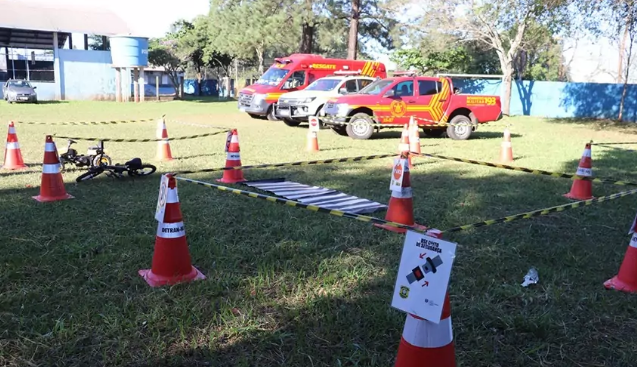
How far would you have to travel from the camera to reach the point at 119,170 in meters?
7.59

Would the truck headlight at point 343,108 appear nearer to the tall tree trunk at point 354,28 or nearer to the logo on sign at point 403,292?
the logo on sign at point 403,292

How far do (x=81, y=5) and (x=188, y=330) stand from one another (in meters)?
45.5

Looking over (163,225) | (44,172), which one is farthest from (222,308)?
(44,172)

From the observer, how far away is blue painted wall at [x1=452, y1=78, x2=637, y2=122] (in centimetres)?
2692

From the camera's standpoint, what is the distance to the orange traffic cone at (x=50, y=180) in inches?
246

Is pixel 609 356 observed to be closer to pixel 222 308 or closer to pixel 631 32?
pixel 222 308

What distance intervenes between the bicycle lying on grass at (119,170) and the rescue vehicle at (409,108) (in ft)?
23.9

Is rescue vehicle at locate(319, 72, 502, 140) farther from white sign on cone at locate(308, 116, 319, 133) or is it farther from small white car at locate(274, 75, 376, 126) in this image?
white sign on cone at locate(308, 116, 319, 133)

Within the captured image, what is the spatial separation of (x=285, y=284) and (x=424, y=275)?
5.98 feet

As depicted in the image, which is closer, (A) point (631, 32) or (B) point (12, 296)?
(B) point (12, 296)

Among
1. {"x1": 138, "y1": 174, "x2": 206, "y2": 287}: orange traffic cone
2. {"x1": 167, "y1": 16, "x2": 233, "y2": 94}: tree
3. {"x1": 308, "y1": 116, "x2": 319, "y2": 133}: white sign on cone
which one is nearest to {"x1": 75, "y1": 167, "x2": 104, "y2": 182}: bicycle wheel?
{"x1": 138, "y1": 174, "x2": 206, "y2": 287}: orange traffic cone

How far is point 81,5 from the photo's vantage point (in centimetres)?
4219

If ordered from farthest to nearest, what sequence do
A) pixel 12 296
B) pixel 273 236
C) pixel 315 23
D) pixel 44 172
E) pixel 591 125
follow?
1. pixel 315 23
2. pixel 591 125
3. pixel 44 172
4. pixel 273 236
5. pixel 12 296

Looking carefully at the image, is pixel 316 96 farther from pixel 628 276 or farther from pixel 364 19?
pixel 364 19
